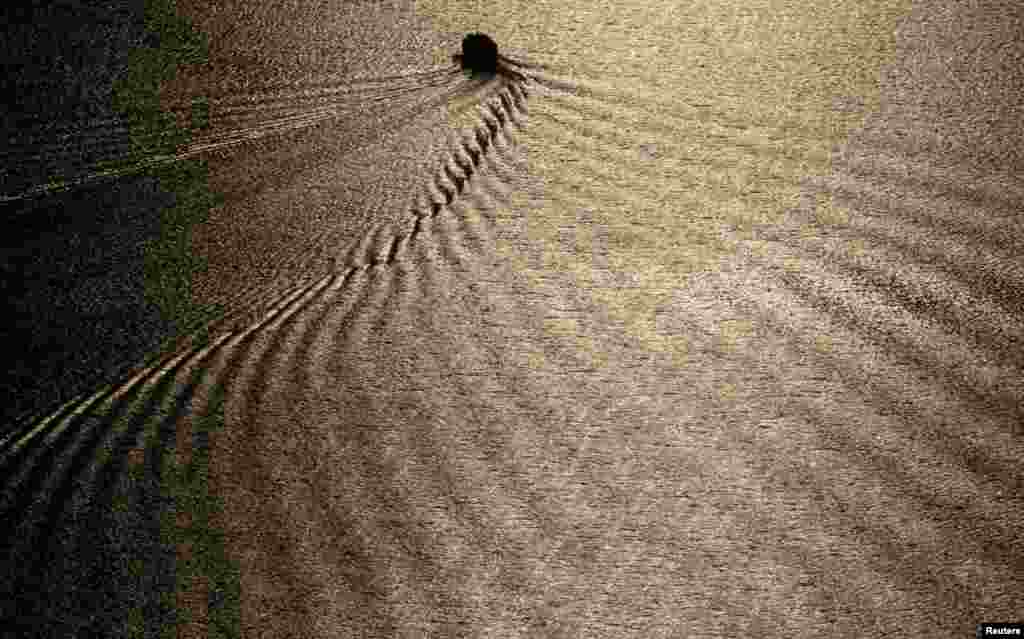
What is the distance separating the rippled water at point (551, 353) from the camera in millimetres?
823

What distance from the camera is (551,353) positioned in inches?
43.8

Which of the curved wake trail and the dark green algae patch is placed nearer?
the dark green algae patch

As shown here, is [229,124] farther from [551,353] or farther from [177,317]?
[551,353]

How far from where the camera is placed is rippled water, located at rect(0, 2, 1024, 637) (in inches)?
32.4

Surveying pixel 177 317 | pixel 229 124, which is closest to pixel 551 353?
pixel 177 317

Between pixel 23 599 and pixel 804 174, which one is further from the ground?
pixel 804 174

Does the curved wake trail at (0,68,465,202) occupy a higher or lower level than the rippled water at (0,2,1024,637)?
higher

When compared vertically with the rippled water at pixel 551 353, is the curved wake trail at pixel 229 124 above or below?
above

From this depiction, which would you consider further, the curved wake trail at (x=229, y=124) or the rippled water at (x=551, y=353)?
the curved wake trail at (x=229, y=124)

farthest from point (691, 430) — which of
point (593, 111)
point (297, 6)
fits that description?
point (297, 6)

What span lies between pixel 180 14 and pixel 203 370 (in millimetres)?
1393

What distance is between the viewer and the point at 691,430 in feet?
3.19

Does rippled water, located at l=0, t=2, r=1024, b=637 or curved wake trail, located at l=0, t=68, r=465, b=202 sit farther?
curved wake trail, located at l=0, t=68, r=465, b=202

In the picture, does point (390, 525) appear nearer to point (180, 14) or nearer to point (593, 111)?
point (593, 111)
